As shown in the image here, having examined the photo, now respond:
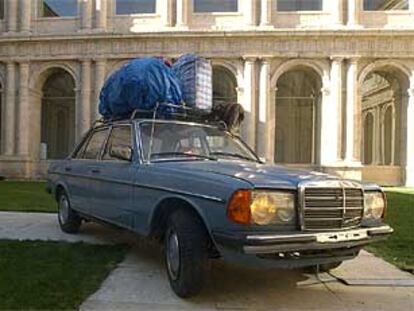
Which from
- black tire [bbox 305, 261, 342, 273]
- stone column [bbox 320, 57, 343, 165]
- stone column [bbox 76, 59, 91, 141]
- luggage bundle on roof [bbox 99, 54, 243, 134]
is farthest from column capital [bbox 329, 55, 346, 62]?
black tire [bbox 305, 261, 342, 273]

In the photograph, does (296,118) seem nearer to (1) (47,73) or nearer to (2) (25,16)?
(1) (47,73)

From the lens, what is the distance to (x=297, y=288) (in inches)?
229

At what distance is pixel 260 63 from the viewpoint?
27.1m

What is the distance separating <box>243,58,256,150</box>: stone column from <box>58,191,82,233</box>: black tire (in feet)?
60.8

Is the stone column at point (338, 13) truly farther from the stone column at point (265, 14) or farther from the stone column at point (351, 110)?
the stone column at point (265, 14)

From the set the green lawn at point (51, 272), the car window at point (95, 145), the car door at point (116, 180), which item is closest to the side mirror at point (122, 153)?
the car door at point (116, 180)

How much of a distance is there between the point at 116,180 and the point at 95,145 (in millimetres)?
1371

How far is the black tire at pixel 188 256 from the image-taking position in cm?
519

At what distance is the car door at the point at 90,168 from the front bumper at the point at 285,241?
2931 millimetres

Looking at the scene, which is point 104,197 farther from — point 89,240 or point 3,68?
point 3,68

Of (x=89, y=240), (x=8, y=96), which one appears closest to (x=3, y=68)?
(x=8, y=96)

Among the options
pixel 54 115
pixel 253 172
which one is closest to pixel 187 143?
pixel 253 172

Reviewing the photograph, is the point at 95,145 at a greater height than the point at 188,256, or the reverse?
the point at 95,145

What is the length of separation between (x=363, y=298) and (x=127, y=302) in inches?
90.6
